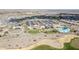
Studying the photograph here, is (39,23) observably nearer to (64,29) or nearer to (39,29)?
(39,29)

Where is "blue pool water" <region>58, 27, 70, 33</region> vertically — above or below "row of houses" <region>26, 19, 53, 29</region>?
below

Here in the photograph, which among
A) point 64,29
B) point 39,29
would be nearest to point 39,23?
point 39,29

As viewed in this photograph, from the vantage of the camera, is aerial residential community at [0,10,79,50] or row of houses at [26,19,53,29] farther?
row of houses at [26,19,53,29]

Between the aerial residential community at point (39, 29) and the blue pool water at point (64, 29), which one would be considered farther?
the blue pool water at point (64, 29)

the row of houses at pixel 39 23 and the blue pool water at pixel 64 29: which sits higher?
the row of houses at pixel 39 23
